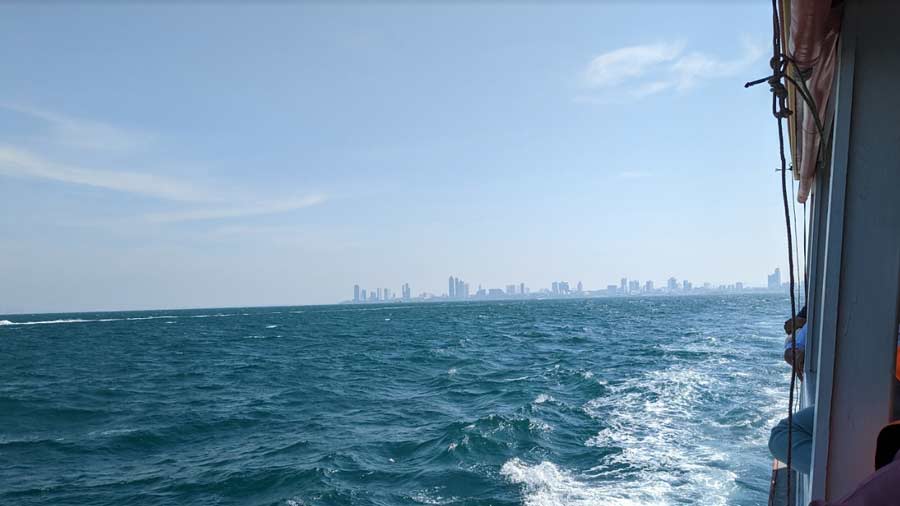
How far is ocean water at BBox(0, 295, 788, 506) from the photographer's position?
798 centimetres

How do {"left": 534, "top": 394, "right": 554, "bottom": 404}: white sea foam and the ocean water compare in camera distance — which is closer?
the ocean water

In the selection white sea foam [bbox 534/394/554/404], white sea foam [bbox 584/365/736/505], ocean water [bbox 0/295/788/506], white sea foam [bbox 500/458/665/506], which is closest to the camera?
white sea foam [bbox 500/458/665/506]

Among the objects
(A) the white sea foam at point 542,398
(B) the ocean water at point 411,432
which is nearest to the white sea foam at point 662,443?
(B) the ocean water at point 411,432

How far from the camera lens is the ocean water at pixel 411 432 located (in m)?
7.98

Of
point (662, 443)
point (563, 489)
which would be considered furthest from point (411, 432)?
point (662, 443)

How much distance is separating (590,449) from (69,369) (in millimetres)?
26506

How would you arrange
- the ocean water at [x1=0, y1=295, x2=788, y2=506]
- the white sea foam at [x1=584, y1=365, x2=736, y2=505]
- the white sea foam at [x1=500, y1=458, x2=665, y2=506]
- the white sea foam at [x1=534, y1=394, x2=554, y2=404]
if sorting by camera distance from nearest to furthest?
the white sea foam at [x1=500, y1=458, x2=665, y2=506], the white sea foam at [x1=584, y1=365, x2=736, y2=505], the ocean water at [x1=0, y1=295, x2=788, y2=506], the white sea foam at [x1=534, y1=394, x2=554, y2=404]

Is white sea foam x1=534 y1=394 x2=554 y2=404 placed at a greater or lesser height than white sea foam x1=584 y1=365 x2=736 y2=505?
lesser

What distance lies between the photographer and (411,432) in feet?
36.7

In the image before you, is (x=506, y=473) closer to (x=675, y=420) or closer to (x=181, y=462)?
(x=675, y=420)

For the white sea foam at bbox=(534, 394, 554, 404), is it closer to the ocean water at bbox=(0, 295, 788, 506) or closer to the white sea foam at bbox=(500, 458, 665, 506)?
the ocean water at bbox=(0, 295, 788, 506)

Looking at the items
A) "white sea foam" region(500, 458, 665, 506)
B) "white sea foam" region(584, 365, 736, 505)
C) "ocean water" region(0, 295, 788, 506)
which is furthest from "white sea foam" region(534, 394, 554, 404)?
"white sea foam" region(500, 458, 665, 506)

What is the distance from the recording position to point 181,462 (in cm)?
1009

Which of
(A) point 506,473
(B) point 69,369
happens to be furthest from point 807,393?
(B) point 69,369
